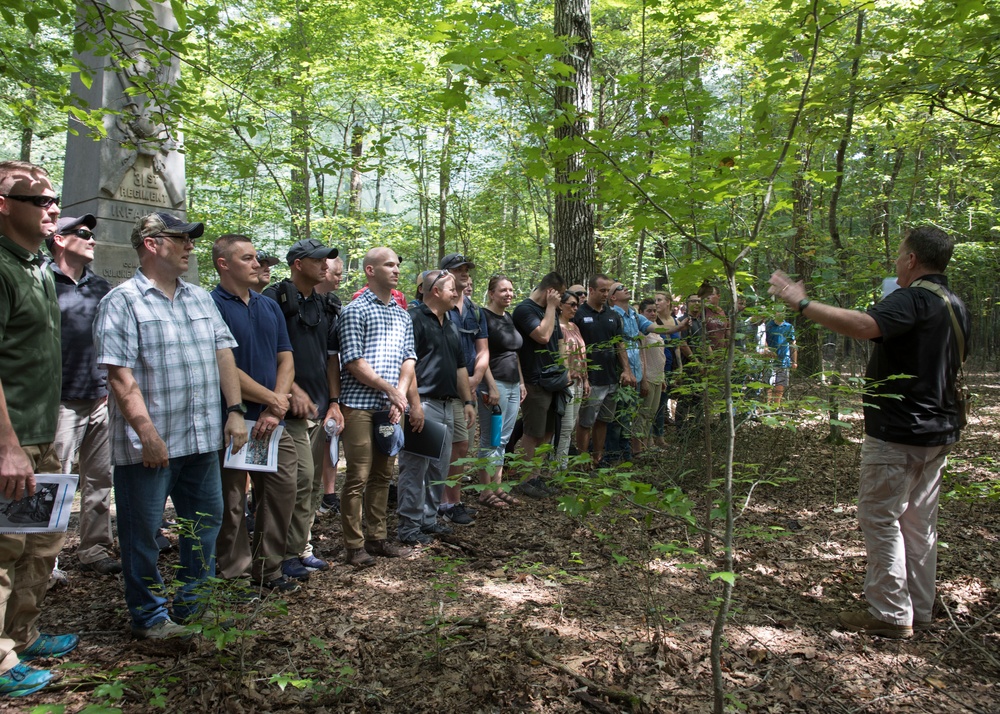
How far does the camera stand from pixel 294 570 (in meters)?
4.04

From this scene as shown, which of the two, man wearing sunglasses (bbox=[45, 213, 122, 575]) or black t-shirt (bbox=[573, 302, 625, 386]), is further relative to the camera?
black t-shirt (bbox=[573, 302, 625, 386])

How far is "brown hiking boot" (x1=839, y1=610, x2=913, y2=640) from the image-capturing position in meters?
3.45

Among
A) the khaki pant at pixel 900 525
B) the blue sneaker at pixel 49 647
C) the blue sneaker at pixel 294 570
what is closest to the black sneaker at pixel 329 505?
the blue sneaker at pixel 294 570

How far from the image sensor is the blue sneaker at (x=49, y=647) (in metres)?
2.86

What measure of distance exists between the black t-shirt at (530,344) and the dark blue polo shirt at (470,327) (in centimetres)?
53

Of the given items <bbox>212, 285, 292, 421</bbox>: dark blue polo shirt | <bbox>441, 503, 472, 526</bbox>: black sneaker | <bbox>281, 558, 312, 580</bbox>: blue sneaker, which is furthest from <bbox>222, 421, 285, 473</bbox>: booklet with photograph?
<bbox>441, 503, 472, 526</bbox>: black sneaker

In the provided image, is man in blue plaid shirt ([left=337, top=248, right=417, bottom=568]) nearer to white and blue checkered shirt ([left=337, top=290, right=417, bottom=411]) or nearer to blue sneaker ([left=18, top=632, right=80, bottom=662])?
white and blue checkered shirt ([left=337, top=290, right=417, bottom=411])

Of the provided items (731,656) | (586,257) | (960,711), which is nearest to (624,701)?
(731,656)

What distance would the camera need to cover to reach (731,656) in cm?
319

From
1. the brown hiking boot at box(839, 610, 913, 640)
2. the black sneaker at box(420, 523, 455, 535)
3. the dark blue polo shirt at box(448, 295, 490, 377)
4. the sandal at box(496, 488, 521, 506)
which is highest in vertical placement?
the dark blue polo shirt at box(448, 295, 490, 377)

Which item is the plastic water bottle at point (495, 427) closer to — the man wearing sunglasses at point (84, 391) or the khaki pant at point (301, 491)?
the khaki pant at point (301, 491)

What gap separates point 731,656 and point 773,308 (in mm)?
2047

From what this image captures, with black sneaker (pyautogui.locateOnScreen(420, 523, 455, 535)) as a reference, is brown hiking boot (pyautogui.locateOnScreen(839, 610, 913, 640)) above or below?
below

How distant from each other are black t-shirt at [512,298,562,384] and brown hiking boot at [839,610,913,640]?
335 centimetres
